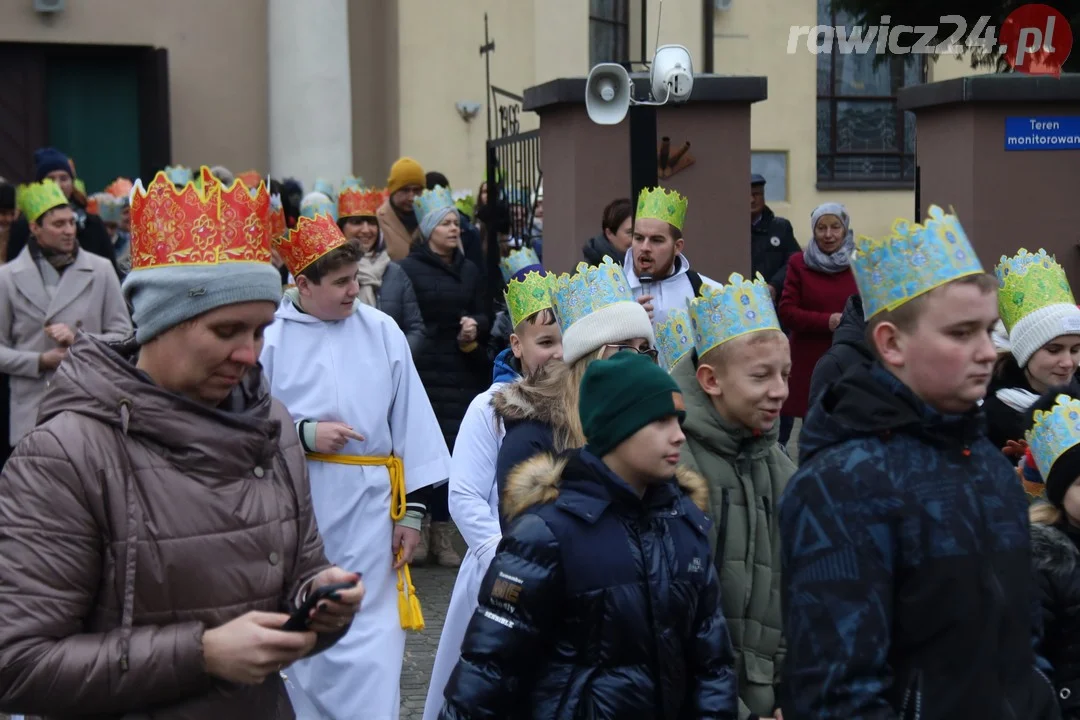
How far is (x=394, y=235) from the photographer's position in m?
11.5

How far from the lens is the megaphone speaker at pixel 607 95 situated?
9133 mm

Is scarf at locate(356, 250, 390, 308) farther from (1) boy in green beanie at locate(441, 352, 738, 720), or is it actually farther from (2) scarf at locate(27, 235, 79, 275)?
(1) boy in green beanie at locate(441, 352, 738, 720)

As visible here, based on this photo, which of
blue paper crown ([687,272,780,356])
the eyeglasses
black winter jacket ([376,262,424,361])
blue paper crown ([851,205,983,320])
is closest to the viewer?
blue paper crown ([851,205,983,320])

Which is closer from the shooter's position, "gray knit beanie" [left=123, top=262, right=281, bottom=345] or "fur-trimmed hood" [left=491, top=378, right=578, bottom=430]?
"gray knit beanie" [left=123, top=262, right=281, bottom=345]

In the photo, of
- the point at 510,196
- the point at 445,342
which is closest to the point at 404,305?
the point at 445,342

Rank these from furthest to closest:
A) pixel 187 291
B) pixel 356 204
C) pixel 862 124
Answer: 1. pixel 862 124
2. pixel 356 204
3. pixel 187 291

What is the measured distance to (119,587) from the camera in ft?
9.57

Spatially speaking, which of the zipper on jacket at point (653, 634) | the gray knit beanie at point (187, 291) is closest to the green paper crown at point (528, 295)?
the zipper on jacket at point (653, 634)

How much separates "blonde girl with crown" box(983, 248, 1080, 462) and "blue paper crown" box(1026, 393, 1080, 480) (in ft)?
4.79

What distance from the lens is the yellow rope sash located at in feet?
19.1

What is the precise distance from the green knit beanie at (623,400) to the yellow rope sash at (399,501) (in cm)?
219

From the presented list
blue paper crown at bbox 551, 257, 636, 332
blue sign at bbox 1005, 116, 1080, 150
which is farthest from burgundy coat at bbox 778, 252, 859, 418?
blue paper crown at bbox 551, 257, 636, 332

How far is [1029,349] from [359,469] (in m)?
2.54

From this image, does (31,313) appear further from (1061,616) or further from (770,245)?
(1061,616)
